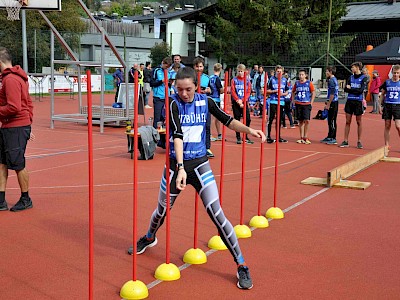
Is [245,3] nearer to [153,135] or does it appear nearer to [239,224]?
[153,135]

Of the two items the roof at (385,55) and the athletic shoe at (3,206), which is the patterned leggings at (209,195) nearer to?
the athletic shoe at (3,206)

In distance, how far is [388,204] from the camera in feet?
25.8

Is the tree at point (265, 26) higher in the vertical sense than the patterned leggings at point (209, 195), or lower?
higher

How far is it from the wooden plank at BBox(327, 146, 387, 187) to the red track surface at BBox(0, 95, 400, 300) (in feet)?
0.67

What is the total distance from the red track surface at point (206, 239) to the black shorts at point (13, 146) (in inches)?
27.2

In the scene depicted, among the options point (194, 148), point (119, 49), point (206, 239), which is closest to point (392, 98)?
point (206, 239)

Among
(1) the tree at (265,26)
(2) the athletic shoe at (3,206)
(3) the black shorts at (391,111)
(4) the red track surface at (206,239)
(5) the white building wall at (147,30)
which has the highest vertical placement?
(5) the white building wall at (147,30)

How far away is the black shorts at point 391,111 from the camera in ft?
39.8

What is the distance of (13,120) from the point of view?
6867 mm

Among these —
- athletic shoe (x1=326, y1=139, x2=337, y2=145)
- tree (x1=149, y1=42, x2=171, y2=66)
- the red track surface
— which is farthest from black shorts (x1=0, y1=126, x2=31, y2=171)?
tree (x1=149, y1=42, x2=171, y2=66)

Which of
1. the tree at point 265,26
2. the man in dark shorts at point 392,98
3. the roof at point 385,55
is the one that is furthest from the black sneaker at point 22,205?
the tree at point 265,26

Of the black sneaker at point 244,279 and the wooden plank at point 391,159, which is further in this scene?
the wooden plank at point 391,159

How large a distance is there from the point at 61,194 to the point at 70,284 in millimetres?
3599

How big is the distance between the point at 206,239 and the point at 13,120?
9.88ft
